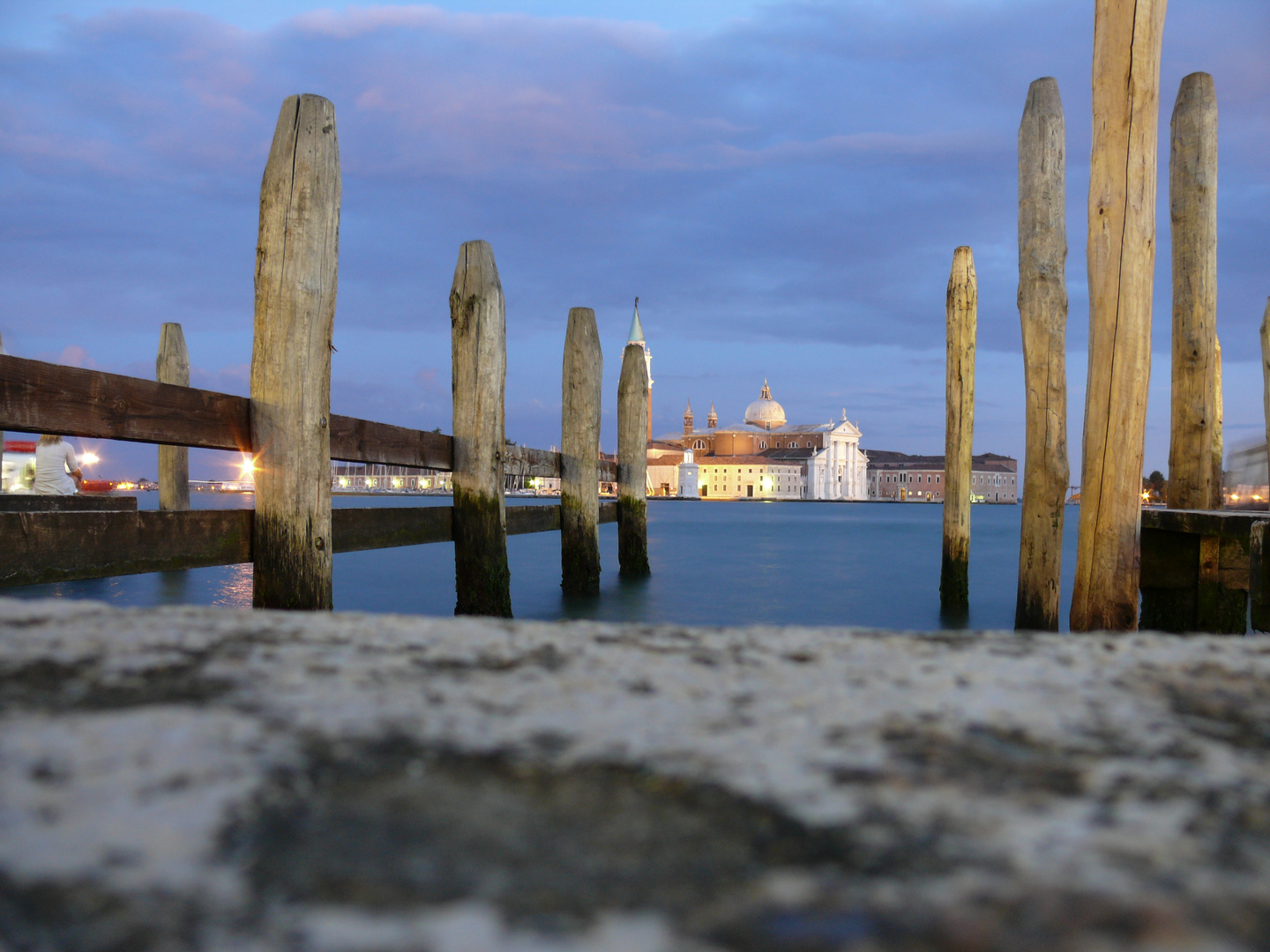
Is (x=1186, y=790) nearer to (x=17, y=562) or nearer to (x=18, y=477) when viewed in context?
(x=17, y=562)

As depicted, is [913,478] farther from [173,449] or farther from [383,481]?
[173,449]

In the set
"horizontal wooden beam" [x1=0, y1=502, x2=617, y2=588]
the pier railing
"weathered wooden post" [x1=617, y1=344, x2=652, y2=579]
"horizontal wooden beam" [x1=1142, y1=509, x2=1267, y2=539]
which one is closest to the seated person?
"weathered wooden post" [x1=617, y1=344, x2=652, y2=579]

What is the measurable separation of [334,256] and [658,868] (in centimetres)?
344

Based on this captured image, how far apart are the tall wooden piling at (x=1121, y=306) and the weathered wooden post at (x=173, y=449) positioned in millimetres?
6522

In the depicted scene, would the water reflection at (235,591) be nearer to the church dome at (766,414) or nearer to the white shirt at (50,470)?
the white shirt at (50,470)

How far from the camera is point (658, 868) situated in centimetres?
32

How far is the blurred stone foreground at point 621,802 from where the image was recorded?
0.29 metres

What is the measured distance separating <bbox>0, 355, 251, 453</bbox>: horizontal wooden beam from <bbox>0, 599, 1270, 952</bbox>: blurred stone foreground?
7.12ft

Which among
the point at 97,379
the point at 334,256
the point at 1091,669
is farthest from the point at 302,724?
the point at 334,256

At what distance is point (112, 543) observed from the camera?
9.23ft

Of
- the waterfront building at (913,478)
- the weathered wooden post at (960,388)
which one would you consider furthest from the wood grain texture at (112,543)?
the waterfront building at (913,478)

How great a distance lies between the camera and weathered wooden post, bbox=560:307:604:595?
6.60 m

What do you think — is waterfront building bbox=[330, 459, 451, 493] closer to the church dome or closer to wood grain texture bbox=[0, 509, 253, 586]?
the church dome

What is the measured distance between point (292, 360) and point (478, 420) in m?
1.67
